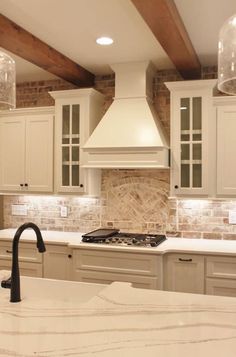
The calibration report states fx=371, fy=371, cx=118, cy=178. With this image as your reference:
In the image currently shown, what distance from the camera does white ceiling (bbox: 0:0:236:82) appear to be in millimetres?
2605

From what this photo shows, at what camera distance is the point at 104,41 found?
329cm

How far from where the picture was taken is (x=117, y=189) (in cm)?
423

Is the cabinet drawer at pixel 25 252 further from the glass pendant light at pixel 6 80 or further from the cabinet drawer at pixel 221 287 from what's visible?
the glass pendant light at pixel 6 80

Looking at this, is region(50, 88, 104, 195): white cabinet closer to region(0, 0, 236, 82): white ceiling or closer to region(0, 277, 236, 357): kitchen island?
region(0, 0, 236, 82): white ceiling

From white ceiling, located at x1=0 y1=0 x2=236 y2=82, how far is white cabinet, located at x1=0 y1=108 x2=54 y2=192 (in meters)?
0.68

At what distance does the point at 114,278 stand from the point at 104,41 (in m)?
2.18

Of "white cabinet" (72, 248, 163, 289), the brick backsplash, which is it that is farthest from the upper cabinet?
"white cabinet" (72, 248, 163, 289)

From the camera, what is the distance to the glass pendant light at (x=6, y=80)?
2016mm

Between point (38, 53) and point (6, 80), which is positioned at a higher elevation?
point (38, 53)

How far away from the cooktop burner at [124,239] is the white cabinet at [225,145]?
30.7 inches

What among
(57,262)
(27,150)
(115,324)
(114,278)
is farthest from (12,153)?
(115,324)

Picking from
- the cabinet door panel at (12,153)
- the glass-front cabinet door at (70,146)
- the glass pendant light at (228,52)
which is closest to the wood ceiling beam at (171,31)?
the glass pendant light at (228,52)

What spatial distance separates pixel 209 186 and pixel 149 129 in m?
0.82

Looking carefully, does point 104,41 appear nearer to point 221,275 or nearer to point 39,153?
point 39,153
